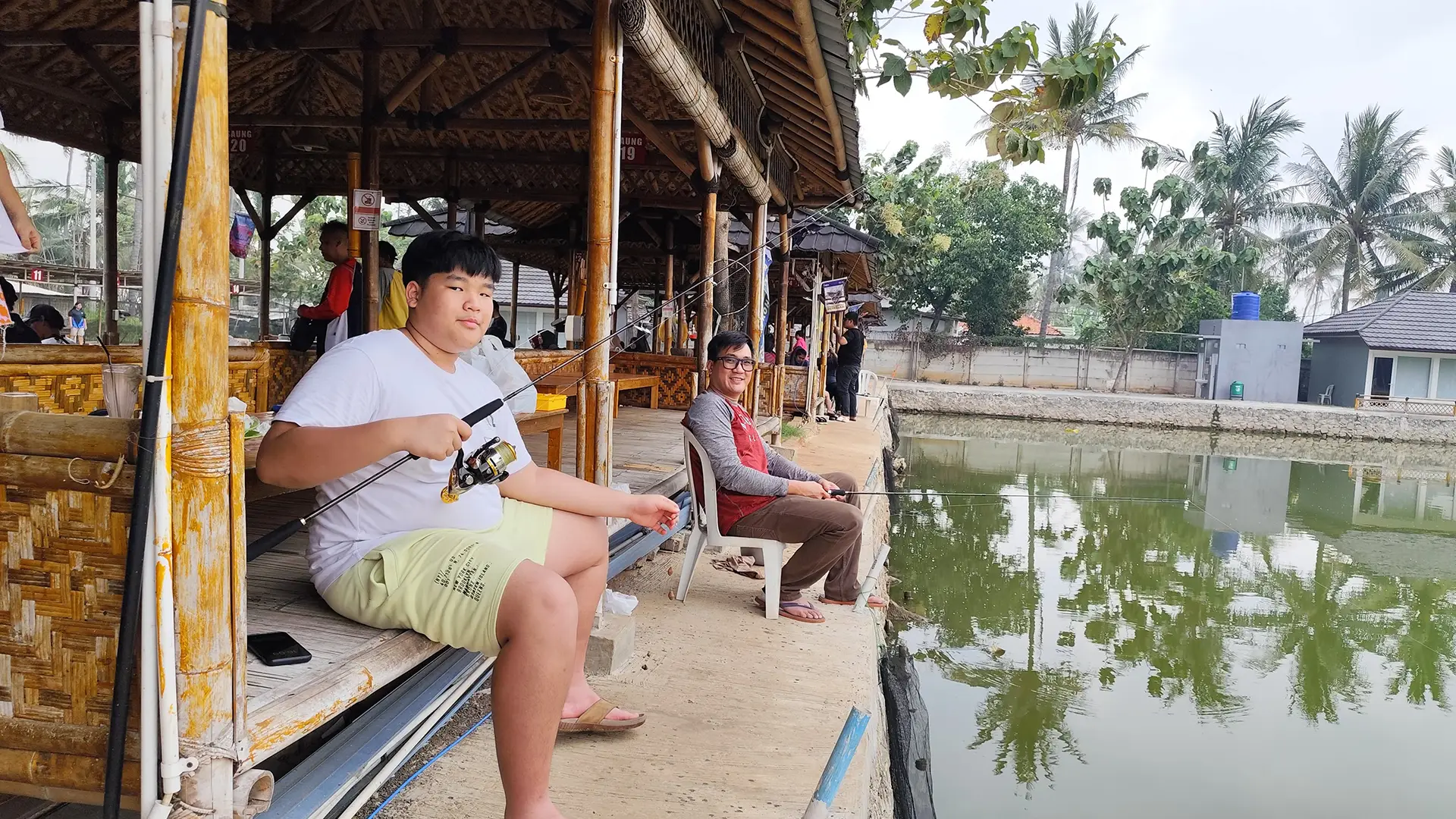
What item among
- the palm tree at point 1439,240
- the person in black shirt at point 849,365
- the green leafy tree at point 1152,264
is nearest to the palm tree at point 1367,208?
the palm tree at point 1439,240

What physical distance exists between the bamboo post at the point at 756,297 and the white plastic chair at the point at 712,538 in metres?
3.47

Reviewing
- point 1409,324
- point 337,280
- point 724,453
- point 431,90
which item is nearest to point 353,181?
point 337,280

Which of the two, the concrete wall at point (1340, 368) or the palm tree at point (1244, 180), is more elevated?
the palm tree at point (1244, 180)

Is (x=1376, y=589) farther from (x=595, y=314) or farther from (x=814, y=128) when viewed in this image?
(x=595, y=314)

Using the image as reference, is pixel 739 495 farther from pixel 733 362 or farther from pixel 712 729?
pixel 712 729

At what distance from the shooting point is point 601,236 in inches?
151

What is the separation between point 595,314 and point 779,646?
5.30 feet

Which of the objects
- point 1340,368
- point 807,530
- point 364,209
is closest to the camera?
point 807,530

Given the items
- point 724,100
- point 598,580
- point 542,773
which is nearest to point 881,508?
point 724,100

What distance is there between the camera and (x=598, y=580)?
274cm

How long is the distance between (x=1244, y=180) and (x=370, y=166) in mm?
34459

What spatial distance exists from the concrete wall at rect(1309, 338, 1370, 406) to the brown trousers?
28.0 m

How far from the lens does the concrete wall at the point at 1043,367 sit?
3075cm

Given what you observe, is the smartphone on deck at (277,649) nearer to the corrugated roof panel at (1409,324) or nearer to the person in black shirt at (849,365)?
the person in black shirt at (849,365)
